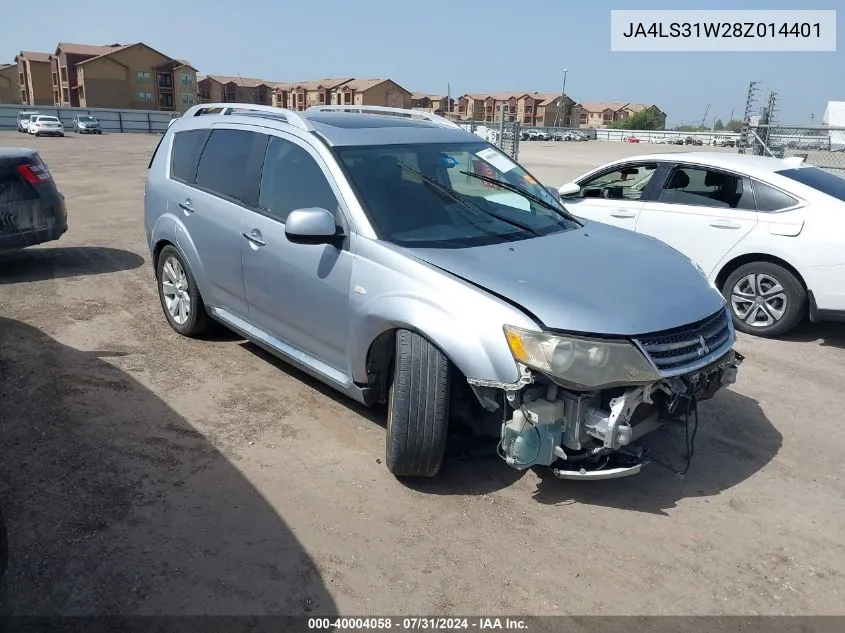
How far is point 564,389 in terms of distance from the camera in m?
3.24

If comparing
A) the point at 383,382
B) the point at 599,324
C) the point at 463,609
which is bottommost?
the point at 463,609

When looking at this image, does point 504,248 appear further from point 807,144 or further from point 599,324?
point 807,144

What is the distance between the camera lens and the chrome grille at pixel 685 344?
3209 millimetres

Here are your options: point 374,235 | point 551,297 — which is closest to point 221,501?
point 374,235

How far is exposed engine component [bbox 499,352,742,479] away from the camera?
3201 mm

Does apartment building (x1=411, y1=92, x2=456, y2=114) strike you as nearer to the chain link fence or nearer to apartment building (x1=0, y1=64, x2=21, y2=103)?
apartment building (x1=0, y1=64, x2=21, y2=103)

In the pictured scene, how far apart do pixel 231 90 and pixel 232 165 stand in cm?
9298

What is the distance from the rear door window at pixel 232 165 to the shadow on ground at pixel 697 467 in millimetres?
2681

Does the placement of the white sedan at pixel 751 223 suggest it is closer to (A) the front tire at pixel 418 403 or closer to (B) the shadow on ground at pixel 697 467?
(B) the shadow on ground at pixel 697 467

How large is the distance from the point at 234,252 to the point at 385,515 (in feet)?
7.21

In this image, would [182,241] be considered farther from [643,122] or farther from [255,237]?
[643,122]

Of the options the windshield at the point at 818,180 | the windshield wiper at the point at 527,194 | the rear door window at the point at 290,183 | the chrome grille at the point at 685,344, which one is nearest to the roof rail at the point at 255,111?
the rear door window at the point at 290,183

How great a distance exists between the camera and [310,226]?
371 cm

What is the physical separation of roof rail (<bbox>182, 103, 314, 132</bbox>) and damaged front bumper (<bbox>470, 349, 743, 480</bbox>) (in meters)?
2.21
